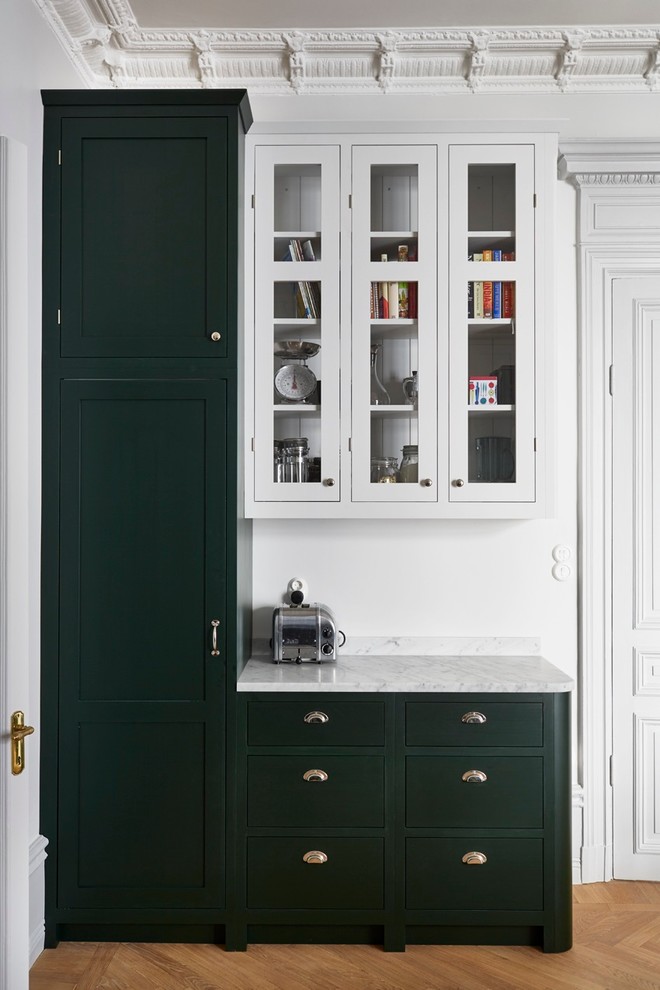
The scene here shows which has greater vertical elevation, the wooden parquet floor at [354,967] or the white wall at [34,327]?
the white wall at [34,327]

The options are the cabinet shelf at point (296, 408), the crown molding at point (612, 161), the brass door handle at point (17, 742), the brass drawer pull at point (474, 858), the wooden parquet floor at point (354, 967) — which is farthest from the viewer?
the crown molding at point (612, 161)

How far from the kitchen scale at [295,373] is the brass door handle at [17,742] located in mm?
1419

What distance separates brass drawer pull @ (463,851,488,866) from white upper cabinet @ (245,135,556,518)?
1096 millimetres

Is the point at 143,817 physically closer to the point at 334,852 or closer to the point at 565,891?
the point at 334,852

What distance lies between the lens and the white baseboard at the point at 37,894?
89.9 inches

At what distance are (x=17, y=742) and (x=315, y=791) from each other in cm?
109

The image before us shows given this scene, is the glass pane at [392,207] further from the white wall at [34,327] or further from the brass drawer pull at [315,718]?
the brass drawer pull at [315,718]

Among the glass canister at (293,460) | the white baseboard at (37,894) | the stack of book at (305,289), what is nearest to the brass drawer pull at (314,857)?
the white baseboard at (37,894)

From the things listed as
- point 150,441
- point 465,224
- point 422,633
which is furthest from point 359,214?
point 422,633

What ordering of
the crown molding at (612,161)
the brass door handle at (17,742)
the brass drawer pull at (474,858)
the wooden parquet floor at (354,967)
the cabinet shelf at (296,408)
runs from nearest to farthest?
1. the brass door handle at (17,742)
2. the wooden parquet floor at (354,967)
3. the brass drawer pull at (474,858)
4. the cabinet shelf at (296,408)
5. the crown molding at (612,161)

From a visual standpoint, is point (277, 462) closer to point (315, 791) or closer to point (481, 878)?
point (315, 791)

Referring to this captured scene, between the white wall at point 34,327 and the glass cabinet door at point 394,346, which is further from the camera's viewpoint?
the glass cabinet door at point 394,346

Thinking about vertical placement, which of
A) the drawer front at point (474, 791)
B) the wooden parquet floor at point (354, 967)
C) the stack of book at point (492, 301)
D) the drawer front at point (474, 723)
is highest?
the stack of book at point (492, 301)

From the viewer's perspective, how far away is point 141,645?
2.39 metres
